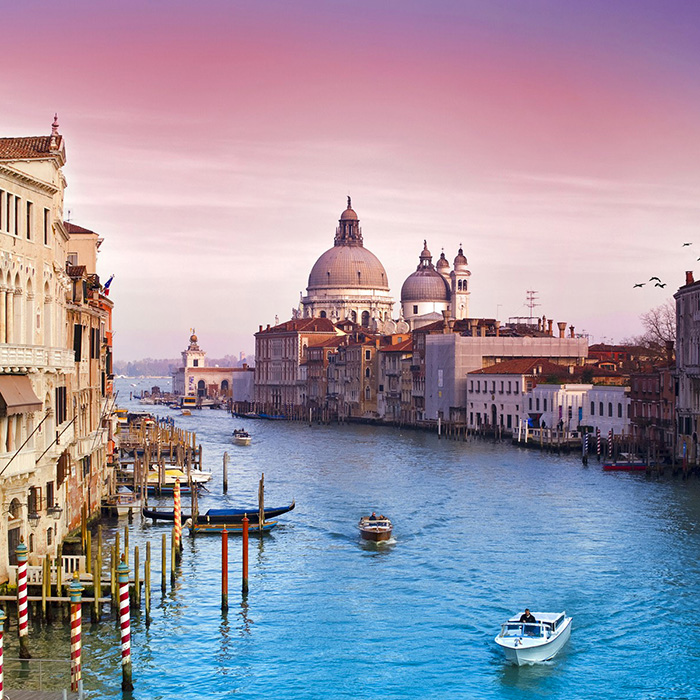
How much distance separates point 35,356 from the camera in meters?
17.5

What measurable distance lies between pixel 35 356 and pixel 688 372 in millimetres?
25513

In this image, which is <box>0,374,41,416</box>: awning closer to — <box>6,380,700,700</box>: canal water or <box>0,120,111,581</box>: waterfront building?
<box>0,120,111,581</box>: waterfront building

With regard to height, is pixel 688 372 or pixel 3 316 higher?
pixel 3 316

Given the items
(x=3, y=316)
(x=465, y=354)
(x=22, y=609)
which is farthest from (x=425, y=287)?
(x=22, y=609)

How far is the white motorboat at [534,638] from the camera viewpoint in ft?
53.1

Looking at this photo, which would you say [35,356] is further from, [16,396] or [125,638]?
[125,638]

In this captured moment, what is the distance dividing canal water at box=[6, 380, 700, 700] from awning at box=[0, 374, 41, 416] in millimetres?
2978

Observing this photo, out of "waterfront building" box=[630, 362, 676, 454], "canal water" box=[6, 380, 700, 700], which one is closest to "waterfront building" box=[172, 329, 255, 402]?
"waterfront building" box=[630, 362, 676, 454]

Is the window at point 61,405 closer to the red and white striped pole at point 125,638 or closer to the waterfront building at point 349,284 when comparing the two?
the red and white striped pole at point 125,638

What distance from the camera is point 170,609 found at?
1848 centimetres

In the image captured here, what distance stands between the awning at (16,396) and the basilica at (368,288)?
8628cm

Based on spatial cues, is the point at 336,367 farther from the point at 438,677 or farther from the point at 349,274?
the point at 438,677

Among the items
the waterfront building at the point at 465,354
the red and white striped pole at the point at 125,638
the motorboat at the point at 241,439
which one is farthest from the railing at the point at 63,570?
the waterfront building at the point at 465,354

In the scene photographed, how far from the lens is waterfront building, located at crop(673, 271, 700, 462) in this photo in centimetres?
3800
